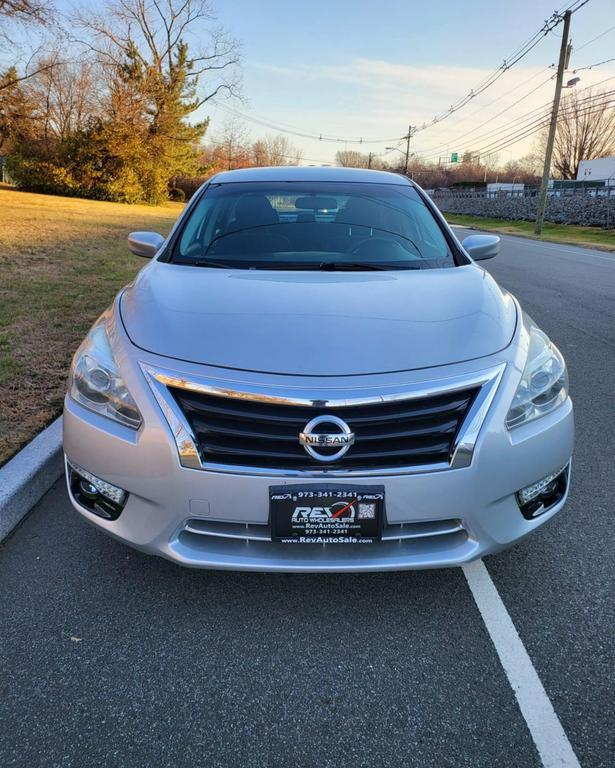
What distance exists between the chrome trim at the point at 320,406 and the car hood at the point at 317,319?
101 millimetres

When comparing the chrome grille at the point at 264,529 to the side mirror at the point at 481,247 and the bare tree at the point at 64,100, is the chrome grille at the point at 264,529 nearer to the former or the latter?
the side mirror at the point at 481,247

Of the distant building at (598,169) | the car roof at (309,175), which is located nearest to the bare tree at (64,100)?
the car roof at (309,175)

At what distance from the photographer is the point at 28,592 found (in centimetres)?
222

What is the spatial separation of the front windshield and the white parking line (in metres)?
1.61

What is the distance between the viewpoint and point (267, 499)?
1819 millimetres

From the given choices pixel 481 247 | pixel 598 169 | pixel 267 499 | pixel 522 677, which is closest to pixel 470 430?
pixel 267 499

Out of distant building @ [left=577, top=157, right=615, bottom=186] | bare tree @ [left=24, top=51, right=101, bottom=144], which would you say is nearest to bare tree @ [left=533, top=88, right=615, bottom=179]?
distant building @ [left=577, top=157, right=615, bottom=186]

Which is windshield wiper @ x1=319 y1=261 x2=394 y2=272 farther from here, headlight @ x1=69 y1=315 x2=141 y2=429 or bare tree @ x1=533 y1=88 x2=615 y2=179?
bare tree @ x1=533 y1=88 x2=615 y2=179

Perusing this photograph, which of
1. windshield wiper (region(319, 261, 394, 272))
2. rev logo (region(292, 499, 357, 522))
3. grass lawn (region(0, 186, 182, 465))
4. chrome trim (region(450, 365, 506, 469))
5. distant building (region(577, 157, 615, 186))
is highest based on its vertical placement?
distant building (region(577, 157, 615, 186))

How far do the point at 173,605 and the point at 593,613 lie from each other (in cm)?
156

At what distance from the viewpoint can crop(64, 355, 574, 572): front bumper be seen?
72.2 inches

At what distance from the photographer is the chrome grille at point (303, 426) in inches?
72.2

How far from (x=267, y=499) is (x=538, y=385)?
110cm

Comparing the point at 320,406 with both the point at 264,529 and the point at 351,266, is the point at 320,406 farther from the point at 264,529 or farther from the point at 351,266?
the point at 351,266
